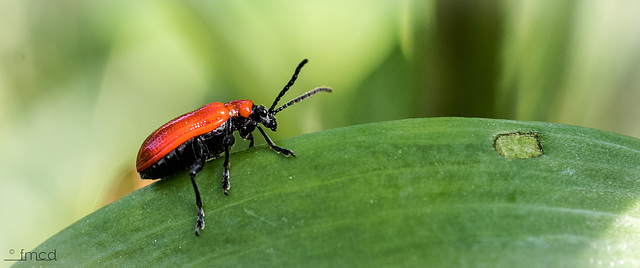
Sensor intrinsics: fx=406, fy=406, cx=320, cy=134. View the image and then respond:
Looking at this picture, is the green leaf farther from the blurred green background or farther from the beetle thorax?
the blurred green background

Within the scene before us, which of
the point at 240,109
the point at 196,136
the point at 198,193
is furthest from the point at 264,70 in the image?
the point at 198,193

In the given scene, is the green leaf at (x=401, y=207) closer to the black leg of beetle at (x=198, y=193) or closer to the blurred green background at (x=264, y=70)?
the black leg of beetle at (x=198, y=193)

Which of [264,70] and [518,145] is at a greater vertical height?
[264,70]

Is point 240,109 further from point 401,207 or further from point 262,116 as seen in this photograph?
point 401,207

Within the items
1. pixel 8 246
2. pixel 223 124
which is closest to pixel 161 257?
pixel 223 124

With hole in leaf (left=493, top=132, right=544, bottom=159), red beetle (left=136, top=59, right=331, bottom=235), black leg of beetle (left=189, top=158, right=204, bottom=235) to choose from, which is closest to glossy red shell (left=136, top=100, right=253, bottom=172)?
red beetle (left=136, top=59, right=331, bottom=235)

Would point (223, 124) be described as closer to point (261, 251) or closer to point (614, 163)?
point (261, 251)

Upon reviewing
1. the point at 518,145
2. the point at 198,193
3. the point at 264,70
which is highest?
the point at 264,70
